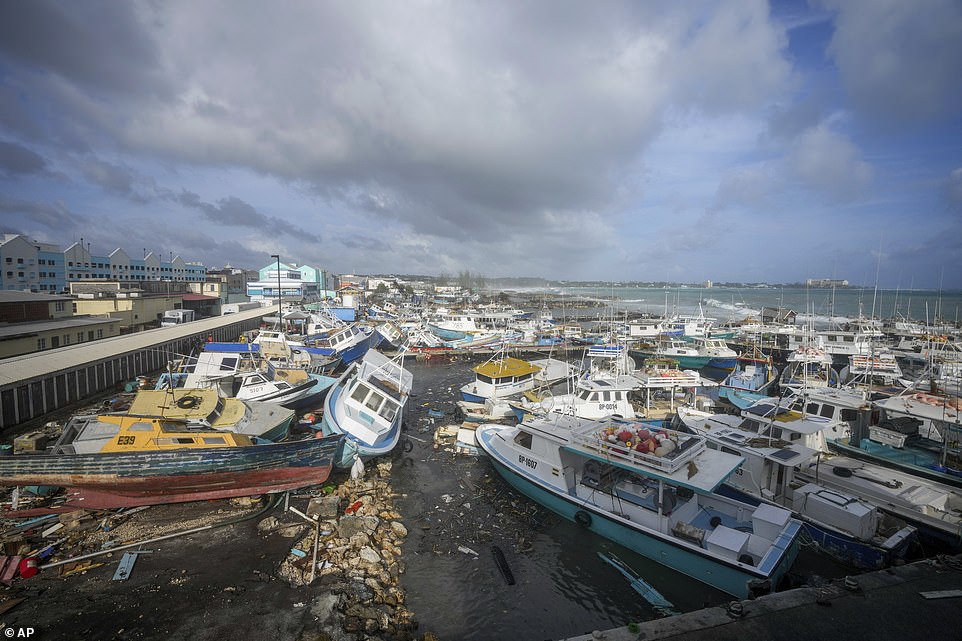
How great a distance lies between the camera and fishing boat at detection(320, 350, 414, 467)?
1434 centimetres

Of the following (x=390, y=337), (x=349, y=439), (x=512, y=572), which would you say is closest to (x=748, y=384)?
(x=512, y=572)

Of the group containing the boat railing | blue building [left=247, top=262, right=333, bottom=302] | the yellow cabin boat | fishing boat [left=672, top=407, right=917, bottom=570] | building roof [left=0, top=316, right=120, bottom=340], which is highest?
blue building [left=247, top=262, right=333, bottom=302]

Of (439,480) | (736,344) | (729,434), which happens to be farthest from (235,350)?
(736,344)

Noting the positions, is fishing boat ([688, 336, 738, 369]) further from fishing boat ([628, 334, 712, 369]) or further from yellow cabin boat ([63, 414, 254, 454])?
yellow cabin boat ([63, 414, 254, 454])

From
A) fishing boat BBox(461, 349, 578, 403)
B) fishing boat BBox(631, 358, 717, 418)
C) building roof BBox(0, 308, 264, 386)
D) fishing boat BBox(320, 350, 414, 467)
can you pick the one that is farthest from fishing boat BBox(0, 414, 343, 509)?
fishing boat BBox(631, 358, 717, 418)

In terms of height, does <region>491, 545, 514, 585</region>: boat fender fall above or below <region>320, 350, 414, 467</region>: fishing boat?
below

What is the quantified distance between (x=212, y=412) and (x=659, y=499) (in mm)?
14246

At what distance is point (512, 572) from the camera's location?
33.3 feet

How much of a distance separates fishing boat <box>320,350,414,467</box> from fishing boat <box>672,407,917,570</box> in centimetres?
1119

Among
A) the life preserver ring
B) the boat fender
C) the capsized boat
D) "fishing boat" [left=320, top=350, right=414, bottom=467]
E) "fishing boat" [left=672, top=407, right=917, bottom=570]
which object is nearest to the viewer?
"fishing boat" [left=672, top=407, right=917, bottom=570]

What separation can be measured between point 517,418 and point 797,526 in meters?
12.3

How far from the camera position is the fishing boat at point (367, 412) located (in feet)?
47.0

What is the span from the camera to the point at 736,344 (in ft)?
138

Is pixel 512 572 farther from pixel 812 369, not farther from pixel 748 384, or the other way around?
pixel 812 369
